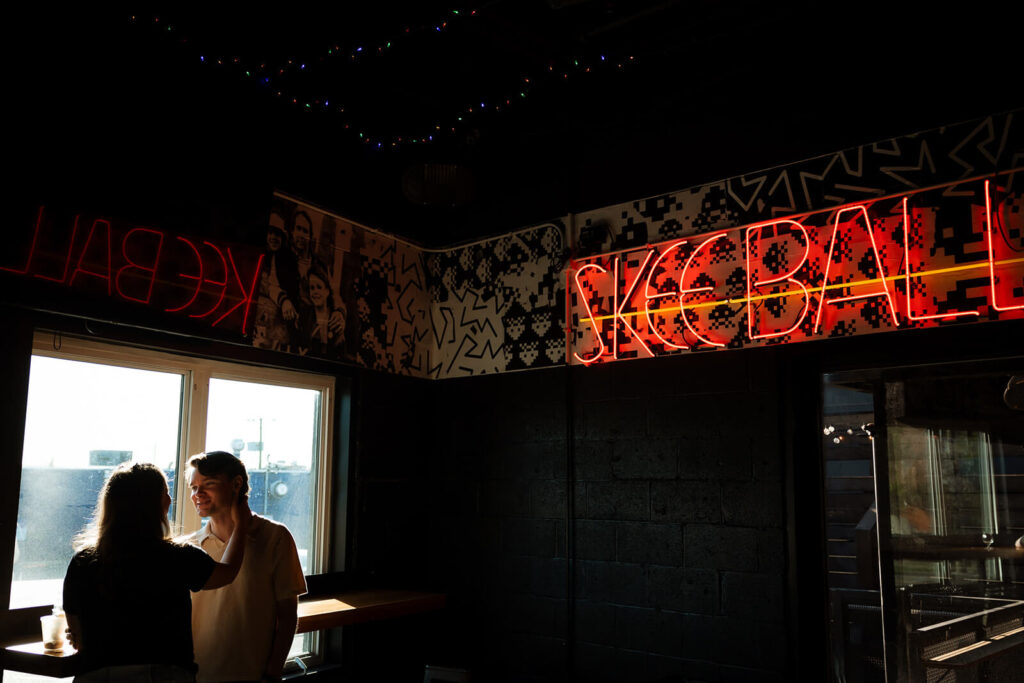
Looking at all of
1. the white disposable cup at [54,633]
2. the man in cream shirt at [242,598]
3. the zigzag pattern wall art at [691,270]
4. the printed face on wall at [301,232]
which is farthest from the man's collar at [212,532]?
the printed face on wall at [301,232]

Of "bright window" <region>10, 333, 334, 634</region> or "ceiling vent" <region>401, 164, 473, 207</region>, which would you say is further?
"ceiling vent" <region>401, 164, 473, 207</region>

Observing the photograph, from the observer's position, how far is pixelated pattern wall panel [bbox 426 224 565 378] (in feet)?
16.9

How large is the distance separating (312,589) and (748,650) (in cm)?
244

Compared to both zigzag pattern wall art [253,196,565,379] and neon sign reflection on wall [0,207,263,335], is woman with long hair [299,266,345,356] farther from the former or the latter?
neon sign reflection on wall [0,207,263,335]

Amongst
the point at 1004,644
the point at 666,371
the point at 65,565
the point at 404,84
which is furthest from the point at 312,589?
the point at 1004,644

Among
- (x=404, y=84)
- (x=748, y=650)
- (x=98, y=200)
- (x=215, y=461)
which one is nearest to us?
(x=215, y=461)

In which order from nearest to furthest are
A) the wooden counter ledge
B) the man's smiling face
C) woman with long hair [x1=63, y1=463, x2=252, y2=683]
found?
woman with long hair [x1=63, y1=463, x2=252, y2=683] < the man's smiling face < the wooden counter ledge

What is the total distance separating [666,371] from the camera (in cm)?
458

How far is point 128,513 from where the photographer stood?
8.71 feet

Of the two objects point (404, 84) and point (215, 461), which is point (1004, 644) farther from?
point (404, 84)

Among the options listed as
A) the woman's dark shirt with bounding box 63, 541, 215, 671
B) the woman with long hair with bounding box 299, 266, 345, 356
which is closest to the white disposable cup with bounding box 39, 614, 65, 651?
the woman's dark shirt with bounding box 63, 541, 215, 671

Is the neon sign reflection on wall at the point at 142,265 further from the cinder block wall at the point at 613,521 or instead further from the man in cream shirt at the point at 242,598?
the cinder block wall at the point at 613,521

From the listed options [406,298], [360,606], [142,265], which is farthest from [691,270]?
[142,265]

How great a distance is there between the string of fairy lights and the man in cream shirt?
6.72ft
